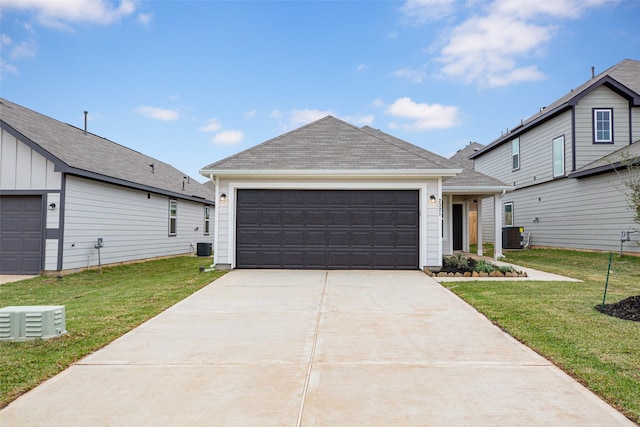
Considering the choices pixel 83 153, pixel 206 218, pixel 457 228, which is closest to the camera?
pixel 83 153

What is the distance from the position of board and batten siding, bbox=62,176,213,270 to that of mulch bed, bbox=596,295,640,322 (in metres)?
12.3

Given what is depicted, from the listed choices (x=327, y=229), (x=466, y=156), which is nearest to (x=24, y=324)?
(x=327, y=229)

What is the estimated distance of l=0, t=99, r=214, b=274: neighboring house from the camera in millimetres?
10617

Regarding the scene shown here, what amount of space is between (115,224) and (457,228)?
43.6 ft

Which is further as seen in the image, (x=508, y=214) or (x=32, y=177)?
(x=508, y=214)

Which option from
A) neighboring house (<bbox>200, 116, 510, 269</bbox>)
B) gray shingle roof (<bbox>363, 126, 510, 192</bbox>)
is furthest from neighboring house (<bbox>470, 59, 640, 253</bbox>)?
neighboring house (<bbox>200, 116, 510, 269</bbox>)

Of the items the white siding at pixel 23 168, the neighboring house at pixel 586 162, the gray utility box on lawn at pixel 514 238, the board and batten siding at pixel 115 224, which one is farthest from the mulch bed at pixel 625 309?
the gray utility box on lawn at pixel 514 238

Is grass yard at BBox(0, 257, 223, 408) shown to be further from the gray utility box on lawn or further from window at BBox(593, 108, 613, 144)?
window at BBox(593, 108, 613, 144)

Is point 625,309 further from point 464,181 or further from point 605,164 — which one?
point 605,164

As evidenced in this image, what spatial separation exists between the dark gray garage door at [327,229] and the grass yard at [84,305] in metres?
1.65

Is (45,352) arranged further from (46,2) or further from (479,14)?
A: (479,14)

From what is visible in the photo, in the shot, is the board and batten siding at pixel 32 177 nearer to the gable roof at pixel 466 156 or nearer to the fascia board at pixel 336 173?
the fascia board at pixel 336 173

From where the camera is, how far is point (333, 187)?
10906 millimetres

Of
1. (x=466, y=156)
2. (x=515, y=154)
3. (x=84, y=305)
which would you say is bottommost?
(x=84, y=305)
